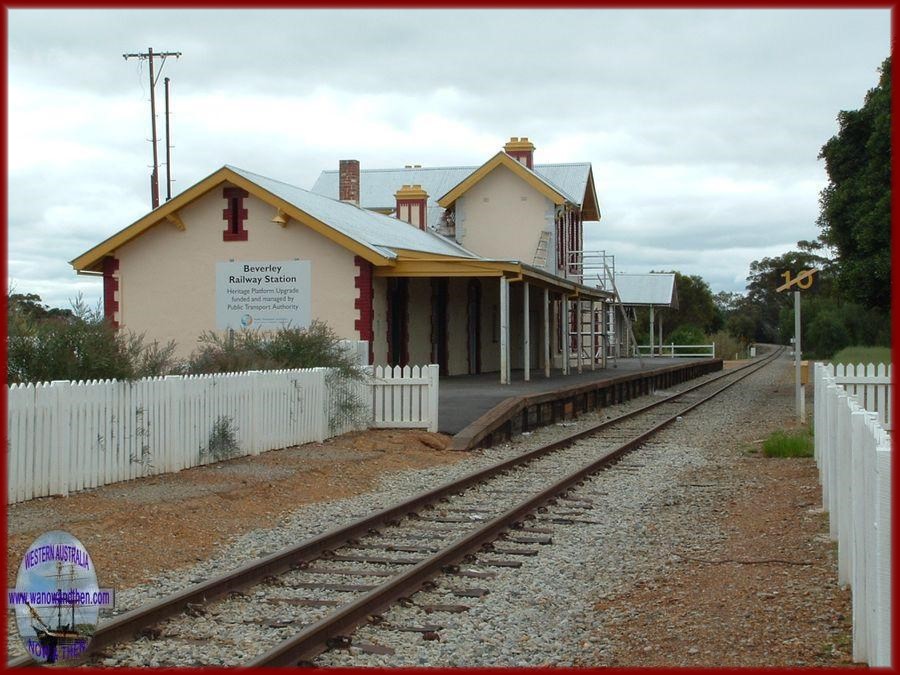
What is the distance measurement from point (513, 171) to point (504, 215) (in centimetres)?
148

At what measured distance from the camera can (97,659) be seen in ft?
18.1

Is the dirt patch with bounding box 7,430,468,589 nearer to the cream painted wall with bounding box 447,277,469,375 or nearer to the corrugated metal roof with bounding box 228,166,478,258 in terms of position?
the corrugated metal roof with bounding box 228,166,478,258

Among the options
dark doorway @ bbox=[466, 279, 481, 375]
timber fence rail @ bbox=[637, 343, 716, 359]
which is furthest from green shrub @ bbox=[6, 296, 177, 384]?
timber fence rail @ bbox=[637, 343, 716, 359]

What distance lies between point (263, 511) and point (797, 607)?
5346mm

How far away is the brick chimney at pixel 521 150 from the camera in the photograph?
→ 1423 inches

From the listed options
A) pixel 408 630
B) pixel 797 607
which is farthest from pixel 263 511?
pixel 797 607

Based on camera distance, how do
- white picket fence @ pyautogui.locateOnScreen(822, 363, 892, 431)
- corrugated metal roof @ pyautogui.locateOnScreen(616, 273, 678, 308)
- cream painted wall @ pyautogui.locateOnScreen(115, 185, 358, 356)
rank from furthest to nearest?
corrugated metal roof @ pyautogui.locateOnScreen(616, 273, 678, 308)
cream painted wall @ pyautogui.locateOnScreen(115, 185, 358, 356)
white picket fence @ pyautogui.locateOnScreen(822, 363, 892, 431)

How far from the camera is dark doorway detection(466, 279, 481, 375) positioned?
30891mm

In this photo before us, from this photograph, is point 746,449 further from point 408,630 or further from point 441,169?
point 441,169

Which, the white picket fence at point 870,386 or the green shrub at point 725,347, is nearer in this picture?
the white picket fence at point 870,386

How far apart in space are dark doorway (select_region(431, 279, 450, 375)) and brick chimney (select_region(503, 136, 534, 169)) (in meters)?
9.55

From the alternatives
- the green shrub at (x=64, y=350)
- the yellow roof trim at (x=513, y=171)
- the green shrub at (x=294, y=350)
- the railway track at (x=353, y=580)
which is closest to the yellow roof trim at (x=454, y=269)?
the green shrub at (x=294, y=350)

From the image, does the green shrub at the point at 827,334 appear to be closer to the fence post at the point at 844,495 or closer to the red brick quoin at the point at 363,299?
the red brick quoin at the point at 363,299

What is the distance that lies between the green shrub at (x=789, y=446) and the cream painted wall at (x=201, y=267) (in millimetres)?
10363
